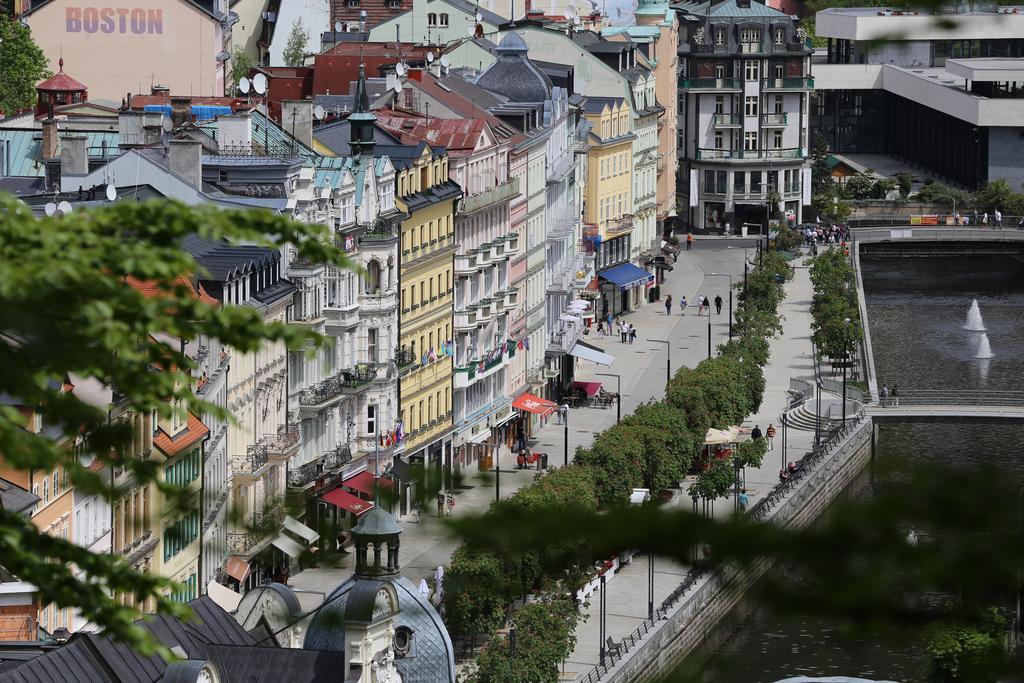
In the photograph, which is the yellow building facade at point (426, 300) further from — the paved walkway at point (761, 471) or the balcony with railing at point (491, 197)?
the paved walkway at point (761, 471)

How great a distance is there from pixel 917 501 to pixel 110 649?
108 ft

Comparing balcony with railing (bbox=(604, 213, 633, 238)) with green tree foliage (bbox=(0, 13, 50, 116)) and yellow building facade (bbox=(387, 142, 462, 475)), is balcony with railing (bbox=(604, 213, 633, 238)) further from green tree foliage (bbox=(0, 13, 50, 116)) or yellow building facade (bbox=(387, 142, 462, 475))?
yellow building facade (bbox=(387, 142, 462, 475))

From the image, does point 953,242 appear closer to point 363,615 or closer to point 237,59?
point 237,59

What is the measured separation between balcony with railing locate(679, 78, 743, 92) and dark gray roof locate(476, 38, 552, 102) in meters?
66.1

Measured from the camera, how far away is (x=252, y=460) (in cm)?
7100

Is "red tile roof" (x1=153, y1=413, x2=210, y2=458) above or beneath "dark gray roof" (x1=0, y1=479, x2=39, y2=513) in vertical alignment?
beneath

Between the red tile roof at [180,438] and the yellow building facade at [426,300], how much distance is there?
2751 centimetres

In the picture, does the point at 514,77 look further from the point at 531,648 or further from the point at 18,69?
the point at 531,648

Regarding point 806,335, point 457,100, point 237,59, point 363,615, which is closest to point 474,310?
point 457,100

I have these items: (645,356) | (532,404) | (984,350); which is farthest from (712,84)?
(532,404)

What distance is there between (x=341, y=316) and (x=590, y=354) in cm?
3758

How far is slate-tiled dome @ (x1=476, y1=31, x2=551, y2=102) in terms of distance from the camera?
4739 inches

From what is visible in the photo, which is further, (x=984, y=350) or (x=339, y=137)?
(x=984, y=350)

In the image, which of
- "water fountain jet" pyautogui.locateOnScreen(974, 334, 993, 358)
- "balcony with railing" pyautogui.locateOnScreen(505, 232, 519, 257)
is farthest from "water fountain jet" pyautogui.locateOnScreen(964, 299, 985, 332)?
"balcony with railing" pyautogui.locateOnScreen(505, 232, 519, 257)
